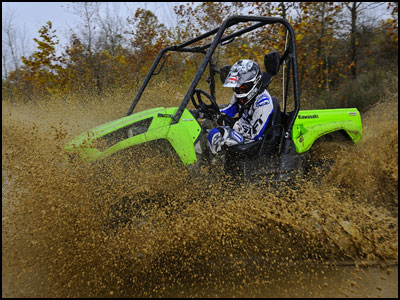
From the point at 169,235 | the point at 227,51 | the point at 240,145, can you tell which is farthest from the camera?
the point at 227,51

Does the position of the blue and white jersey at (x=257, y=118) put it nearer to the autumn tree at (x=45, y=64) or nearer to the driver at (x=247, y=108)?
the driver at (x=247, y=108)

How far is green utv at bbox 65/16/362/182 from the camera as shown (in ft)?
9.96

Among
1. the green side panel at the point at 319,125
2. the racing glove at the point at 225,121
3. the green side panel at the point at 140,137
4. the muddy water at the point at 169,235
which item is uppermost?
the green side panel at the point at 140,137

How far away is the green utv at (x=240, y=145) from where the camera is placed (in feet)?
9.96

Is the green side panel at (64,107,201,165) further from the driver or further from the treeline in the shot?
the treeline

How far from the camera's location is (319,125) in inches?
143

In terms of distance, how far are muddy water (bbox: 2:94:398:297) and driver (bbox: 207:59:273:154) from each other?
1.41 feet

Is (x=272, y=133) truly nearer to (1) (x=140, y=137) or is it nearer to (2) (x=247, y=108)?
(2) (x=247, y=108)

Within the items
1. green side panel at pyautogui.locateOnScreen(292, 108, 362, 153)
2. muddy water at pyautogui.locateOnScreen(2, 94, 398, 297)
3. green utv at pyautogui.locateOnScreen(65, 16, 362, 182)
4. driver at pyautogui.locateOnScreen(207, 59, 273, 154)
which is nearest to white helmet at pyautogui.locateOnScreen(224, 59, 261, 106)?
driver at pyautogui.locateOnScreen(207, 59, 273, 154)

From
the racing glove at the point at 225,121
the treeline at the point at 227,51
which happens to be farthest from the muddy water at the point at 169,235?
the treeline at the point at 227,51

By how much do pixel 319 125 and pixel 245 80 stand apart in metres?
1.02

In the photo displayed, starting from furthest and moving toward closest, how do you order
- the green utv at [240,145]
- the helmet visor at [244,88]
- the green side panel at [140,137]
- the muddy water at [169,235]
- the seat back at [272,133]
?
the helmet visor at [244,88] < the seat back at [272,133] < the green utv at [240,145] < the green side panel at [140,137] < the muddy water at [169,235]

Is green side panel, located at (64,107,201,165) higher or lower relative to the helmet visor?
lower

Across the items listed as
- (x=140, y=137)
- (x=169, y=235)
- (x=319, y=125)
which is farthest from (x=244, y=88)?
(x=169, y=235)
